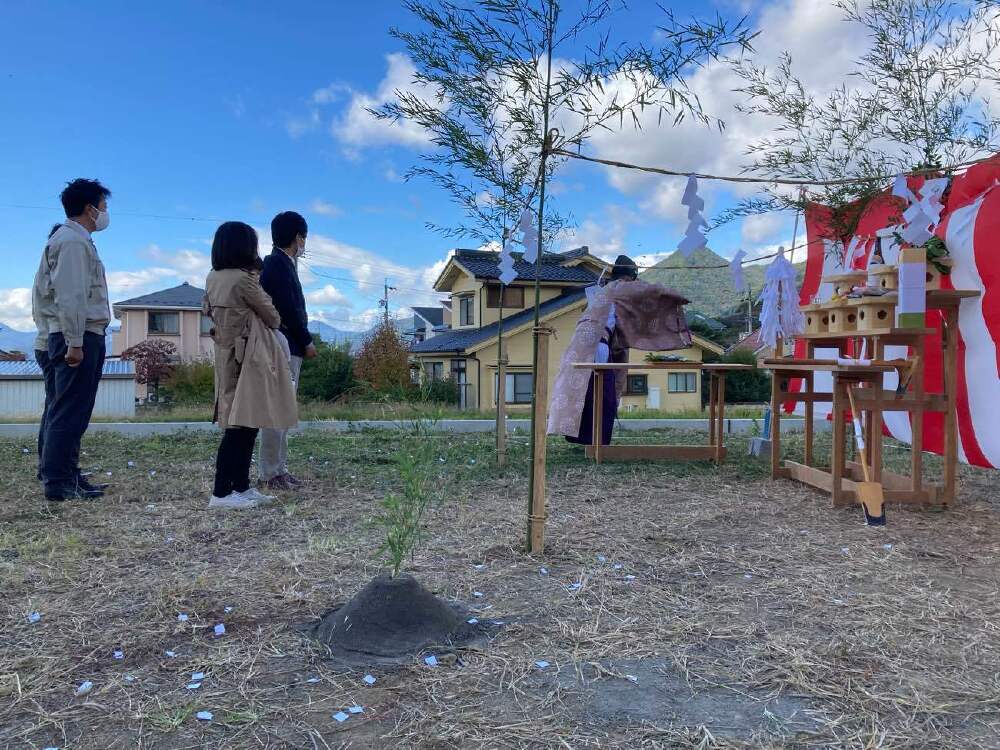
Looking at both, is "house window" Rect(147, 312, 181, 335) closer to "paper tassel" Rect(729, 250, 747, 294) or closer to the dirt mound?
"paper tassel" Rect(729, 250, 747, 294)

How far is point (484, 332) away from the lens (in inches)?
824

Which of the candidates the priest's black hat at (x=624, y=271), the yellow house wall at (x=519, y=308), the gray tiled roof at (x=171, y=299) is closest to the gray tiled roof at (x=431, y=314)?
the gray tiled roof at (x=171, y=299)

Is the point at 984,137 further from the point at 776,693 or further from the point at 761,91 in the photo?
the point at 776,693

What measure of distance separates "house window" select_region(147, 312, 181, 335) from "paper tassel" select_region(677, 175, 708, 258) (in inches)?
1123

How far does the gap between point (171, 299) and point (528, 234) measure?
2875 centimetres

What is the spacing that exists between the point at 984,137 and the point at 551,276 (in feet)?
54.1

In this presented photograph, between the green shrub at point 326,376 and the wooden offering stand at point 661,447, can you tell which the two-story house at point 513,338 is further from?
the wooden offering stand at point 661,447

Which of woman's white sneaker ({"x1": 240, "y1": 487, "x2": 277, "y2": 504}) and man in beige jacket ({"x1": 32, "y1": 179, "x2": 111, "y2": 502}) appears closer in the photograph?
man in beige jacket ({"x1": 32, "y1": 179, "x2": 111, "y2": 502})

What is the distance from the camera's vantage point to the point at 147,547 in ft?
9.20

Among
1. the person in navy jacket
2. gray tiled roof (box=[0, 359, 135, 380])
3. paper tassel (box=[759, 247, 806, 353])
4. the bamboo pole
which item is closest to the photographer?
the bamboo pole

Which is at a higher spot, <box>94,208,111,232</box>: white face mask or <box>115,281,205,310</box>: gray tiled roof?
<box>115,281,205,310</box>: gray tiled roof

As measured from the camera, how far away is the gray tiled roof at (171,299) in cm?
2803

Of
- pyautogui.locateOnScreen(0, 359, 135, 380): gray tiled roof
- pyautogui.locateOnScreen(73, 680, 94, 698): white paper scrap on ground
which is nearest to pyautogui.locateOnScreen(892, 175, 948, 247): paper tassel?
pyautogui.locateOnScreen(73, 680, 94, 698): white paper scrap on ground

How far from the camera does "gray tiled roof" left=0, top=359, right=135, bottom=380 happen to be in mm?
21047
